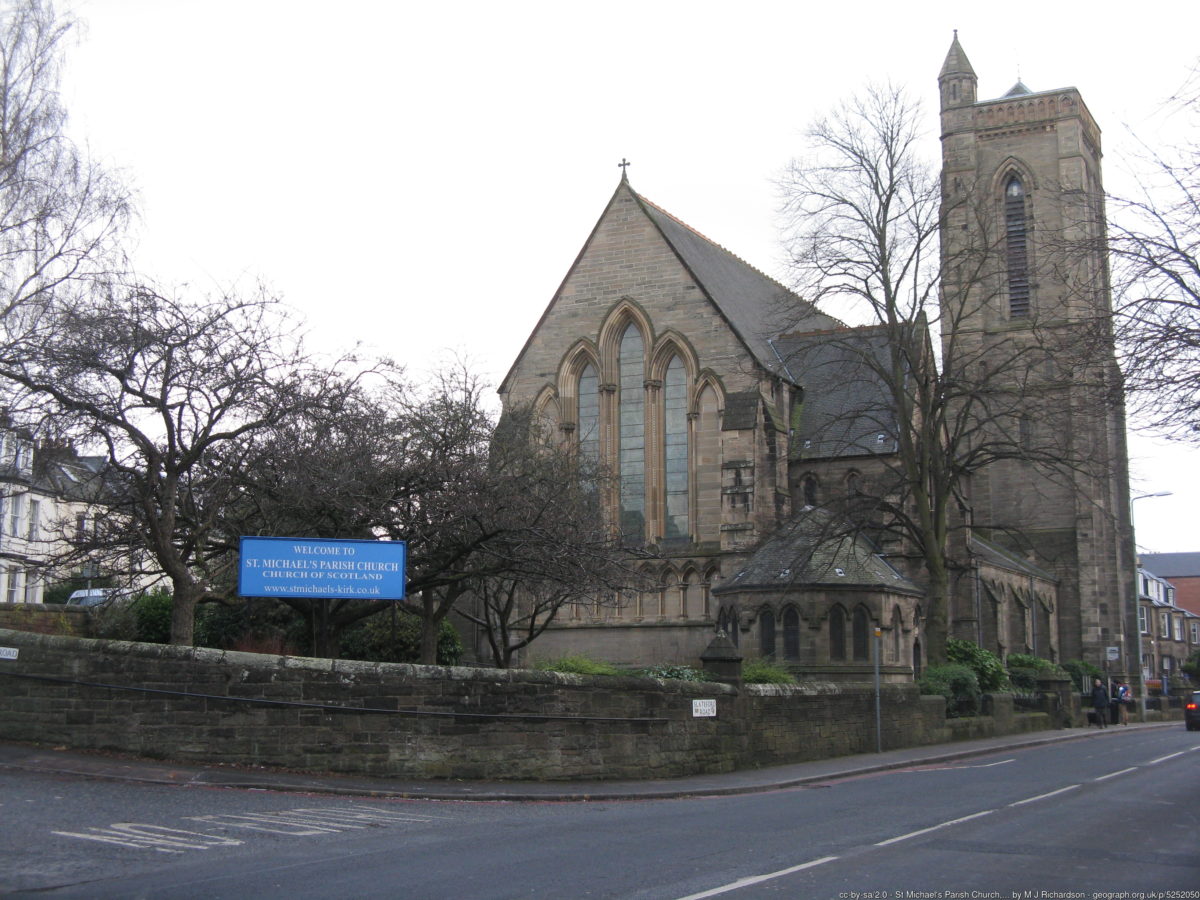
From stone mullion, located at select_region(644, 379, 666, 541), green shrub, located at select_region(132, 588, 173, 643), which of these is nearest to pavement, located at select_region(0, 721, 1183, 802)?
green shrub, located at select_region(132, 588, 173, 643)

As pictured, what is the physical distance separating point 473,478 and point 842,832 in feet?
32.7

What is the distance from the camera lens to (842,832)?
492 inches

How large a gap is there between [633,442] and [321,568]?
23.6m

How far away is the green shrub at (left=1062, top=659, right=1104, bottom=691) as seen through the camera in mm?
48406

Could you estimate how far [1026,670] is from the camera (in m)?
41.5

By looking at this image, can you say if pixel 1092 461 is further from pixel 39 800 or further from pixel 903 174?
pixel 39 800

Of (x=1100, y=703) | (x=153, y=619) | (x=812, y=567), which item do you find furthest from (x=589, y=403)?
(x=1100, y=703)

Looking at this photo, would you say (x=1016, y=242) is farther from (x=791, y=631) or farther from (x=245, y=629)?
(x=245, y=629)

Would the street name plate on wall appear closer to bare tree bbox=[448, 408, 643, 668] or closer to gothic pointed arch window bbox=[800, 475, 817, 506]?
bare tree bbox=[448, 408, 643, 668]

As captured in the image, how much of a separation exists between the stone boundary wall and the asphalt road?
151 cm

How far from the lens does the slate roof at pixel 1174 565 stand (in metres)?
103

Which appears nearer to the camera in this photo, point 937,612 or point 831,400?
point 937,612

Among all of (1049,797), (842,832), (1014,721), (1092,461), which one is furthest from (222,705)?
(1014,721)

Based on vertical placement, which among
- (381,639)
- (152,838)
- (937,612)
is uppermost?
(937,612)
